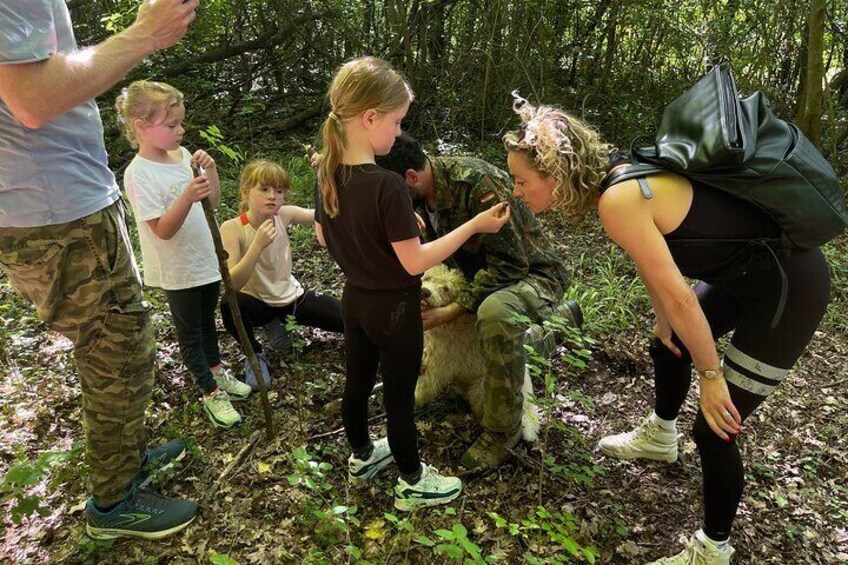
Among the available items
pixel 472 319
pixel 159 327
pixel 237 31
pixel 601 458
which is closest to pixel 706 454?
pixel 601 458

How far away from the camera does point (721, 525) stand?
2281 mm

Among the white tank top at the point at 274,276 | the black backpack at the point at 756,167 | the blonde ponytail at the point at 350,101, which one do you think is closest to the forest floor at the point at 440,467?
the white tank top at the point at 274,276

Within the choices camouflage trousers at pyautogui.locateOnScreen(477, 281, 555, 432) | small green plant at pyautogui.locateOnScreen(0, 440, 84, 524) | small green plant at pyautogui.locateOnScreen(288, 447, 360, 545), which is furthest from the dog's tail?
small green plant at pyautogui.locateOnScreen(0, 440, 84, 524)

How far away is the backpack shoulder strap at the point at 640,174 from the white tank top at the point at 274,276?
2163mm

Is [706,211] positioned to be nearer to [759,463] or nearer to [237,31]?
[759,463]

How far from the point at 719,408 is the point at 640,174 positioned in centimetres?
92

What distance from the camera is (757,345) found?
207cm

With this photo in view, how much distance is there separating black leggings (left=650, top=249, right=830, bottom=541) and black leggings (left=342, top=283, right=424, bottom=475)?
3.89 feet

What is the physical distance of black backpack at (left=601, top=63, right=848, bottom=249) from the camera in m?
1.86

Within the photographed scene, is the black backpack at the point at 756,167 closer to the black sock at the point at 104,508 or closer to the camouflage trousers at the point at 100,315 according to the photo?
the camouflage trousers at the point at 100,315

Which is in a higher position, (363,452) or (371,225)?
(371,225)

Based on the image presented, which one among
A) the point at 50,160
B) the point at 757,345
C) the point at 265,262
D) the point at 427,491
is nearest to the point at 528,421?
the point at 427,491

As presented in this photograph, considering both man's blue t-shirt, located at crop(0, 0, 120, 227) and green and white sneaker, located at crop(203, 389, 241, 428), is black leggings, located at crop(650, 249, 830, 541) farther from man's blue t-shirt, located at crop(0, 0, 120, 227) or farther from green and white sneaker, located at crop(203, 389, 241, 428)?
man's blue t-shirt, located at crop(0, 0, 120, 227)

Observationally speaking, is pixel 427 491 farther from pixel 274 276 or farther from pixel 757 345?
pixel 274 276
